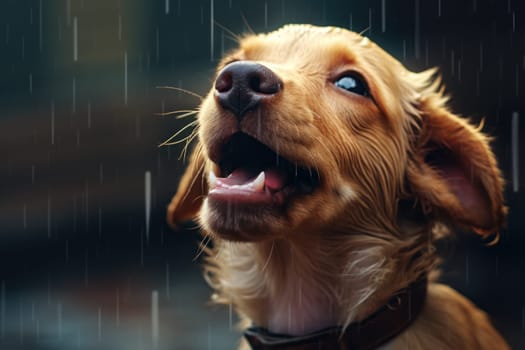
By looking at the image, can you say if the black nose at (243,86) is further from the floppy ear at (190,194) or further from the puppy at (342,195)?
the floppy ear at (190,194)

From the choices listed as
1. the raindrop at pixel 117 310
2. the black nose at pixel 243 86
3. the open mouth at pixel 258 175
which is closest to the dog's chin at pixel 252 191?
the open mouth at pixel 258 175

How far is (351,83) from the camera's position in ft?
8.46

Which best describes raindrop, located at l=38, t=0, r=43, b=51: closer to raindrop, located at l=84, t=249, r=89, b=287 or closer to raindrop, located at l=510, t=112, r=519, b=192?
raindrop, located at l=84, t=249, r=89, b=287

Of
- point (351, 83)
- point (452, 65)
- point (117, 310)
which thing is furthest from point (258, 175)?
point (117, 310)

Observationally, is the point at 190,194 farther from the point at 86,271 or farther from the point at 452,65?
the point at 86,271

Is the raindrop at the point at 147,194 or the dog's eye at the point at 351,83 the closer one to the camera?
the dog's eye at the point at 351,83

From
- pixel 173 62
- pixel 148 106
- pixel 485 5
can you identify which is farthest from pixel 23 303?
pixel 485 5

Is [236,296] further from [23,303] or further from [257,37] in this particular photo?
[23,303]

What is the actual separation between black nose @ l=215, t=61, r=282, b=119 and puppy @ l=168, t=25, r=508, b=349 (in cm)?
1

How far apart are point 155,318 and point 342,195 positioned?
4402 mm

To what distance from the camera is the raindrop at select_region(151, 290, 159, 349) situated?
599 cm

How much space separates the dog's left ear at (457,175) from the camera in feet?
8.51

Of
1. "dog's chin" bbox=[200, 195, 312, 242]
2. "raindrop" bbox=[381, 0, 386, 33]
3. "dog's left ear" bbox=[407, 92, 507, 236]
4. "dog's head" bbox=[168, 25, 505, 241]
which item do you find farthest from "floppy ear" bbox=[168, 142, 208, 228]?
"raindrop" bbox=[381, 0, 386, 33]

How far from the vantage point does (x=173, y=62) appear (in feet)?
22.2
